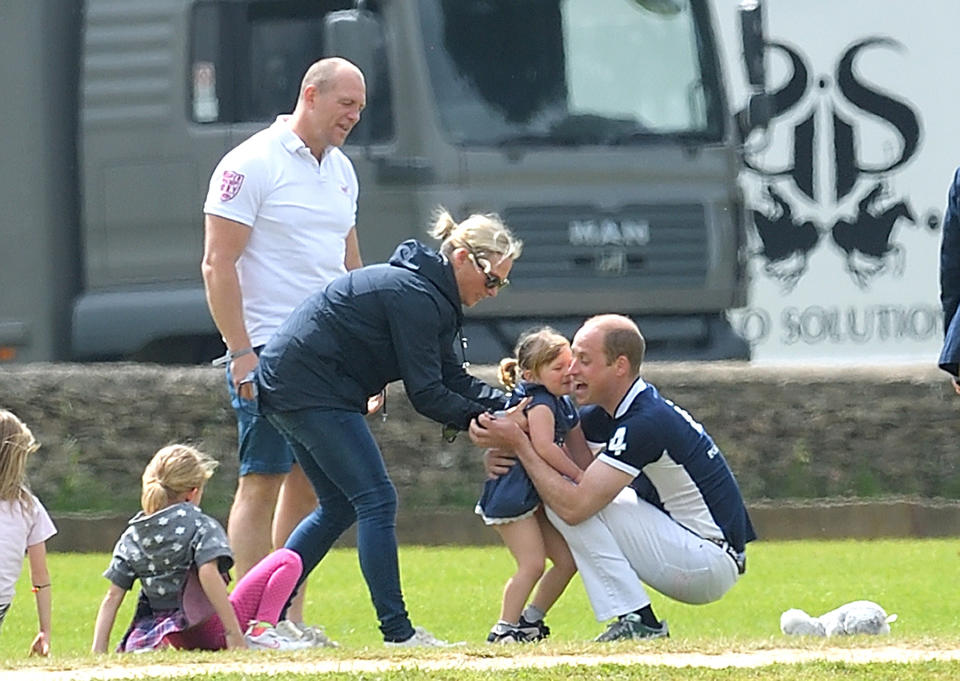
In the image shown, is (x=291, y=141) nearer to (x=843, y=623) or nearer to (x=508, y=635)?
(x=508, y=635)

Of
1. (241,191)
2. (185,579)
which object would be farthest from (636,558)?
(241,191)

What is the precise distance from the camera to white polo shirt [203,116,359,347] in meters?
7.18

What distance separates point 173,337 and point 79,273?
2.26 feet

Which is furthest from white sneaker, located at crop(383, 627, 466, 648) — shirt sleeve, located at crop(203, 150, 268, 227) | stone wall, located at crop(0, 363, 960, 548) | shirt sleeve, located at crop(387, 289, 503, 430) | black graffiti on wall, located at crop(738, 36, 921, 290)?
black graffiti on wall, located at crop(738, 36, 921, 290)

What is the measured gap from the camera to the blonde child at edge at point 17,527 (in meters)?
6.99

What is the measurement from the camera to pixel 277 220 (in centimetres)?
723

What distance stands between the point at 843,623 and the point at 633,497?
0.78m

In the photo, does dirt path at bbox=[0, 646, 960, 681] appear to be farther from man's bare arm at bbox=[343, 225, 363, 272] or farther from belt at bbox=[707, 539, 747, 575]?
man's bare arm at bbox=[343, 225, 363, 272]

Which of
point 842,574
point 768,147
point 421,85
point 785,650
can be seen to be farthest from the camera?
point 768,147

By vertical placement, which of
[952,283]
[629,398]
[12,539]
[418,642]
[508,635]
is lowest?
[508,635]

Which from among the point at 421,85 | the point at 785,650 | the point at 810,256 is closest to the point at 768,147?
the point at 810,256

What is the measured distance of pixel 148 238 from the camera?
12.6 m

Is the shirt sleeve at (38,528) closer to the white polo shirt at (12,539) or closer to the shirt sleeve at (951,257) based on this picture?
the white polo shirt at (12,539)

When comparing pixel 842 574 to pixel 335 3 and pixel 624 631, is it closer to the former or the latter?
pixel 624 631
